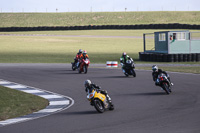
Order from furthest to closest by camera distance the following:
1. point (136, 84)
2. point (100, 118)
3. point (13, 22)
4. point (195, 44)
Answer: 1. point (13, 22)
2. point (195, 44)
3. point (136, 84)
4. point (100, 118)

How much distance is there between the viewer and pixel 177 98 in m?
14.6

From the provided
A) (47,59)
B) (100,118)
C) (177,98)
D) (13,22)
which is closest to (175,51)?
(47,59)

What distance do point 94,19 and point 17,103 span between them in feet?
292

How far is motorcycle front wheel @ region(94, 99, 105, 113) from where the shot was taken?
11.9 metres

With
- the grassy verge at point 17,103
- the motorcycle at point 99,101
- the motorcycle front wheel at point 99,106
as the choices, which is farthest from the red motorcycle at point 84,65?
the motorcycle front wheel at point 99,106

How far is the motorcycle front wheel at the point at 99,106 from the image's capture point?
1193 cm

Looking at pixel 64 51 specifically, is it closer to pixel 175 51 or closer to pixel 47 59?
pixel 47 59

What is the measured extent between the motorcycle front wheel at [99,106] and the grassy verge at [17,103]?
196cm

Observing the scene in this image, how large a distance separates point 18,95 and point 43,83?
17.6 feet

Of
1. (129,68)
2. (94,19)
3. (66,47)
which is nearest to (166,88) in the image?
(129,68)

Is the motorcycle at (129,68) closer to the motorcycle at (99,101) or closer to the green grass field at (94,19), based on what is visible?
the motorcycle at (99,101)

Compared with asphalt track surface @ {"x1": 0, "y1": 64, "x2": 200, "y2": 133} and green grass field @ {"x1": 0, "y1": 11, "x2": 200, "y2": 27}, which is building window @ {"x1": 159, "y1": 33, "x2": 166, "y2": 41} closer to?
asphalt track surface @ {"x1": 0, "y1": 64, "x2": 200, "y2": 133}

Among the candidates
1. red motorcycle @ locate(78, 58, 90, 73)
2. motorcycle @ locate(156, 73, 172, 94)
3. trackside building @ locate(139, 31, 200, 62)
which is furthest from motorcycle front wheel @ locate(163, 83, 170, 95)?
trackside building @ locate(139, 31, 200, 62)

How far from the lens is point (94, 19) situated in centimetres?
10212
